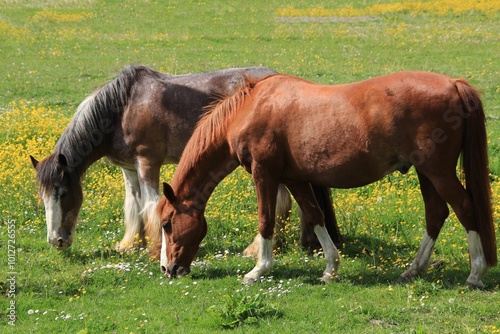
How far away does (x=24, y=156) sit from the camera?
11.6 metres

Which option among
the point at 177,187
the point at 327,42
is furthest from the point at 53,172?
the point at 327,42

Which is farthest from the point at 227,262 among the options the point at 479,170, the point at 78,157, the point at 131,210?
the point at 479,170

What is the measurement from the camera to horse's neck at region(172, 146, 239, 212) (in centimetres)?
786

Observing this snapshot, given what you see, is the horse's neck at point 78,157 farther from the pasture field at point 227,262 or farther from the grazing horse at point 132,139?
the pasture field at point 227,262

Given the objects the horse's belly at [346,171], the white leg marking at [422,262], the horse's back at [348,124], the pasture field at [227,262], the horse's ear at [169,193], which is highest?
the horse's back at [348,124]

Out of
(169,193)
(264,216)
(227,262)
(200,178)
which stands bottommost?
(227,262)

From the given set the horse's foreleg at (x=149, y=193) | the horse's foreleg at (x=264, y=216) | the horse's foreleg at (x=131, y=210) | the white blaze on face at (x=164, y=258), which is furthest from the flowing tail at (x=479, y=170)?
the horse's foreleg at (x=131, y=210)

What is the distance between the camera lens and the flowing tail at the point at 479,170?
21.9 ft

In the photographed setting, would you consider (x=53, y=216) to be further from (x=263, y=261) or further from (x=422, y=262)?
(x=422, y=262)

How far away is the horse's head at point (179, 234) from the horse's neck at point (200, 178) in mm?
82

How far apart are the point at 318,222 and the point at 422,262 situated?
3.75 feet

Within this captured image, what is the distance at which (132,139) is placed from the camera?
910cm

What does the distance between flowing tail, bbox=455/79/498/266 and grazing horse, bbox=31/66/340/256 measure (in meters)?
2.25

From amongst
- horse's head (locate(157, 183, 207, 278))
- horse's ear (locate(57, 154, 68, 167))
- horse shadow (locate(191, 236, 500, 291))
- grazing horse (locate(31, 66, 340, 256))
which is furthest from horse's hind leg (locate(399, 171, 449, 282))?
horse's ear (locate(57, 154, 68, 167))
